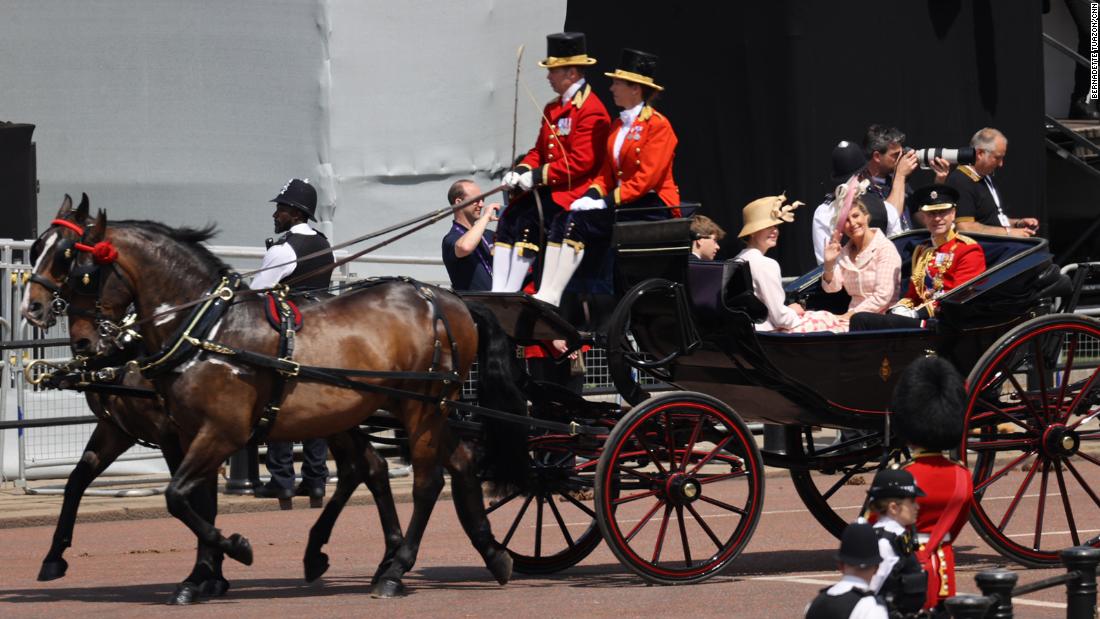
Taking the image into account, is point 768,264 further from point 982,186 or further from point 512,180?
point 982,186

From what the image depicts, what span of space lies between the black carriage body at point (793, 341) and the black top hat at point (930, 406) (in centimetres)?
214

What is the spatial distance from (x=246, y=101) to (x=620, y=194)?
25.9 ft

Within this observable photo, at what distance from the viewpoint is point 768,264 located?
9547 millimetres

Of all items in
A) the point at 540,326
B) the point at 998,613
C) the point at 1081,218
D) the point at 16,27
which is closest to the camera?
the point at 998,613

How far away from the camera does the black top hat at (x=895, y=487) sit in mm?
5930

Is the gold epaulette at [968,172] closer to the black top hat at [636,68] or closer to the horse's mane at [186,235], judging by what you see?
the black top hat at [636,68]

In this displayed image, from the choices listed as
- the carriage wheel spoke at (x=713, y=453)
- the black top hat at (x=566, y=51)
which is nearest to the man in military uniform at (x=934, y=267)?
the carriage wheel spoke at (x=713, y=453)

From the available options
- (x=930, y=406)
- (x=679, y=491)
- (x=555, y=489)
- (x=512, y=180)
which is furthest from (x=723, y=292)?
(x=930, y=406)

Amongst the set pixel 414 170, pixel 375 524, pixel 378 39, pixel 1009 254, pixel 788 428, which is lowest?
pixel 375 524

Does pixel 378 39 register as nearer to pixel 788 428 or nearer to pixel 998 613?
pixel 788 428

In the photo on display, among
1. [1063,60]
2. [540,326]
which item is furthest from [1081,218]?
[540,326]

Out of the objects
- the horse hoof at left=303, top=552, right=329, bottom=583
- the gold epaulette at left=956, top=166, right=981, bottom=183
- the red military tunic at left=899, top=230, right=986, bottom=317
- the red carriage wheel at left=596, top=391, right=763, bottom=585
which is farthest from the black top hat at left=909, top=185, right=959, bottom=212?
the horse hoof at left=303, top=552, right=329, bottom=583

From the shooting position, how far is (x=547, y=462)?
1002 cm

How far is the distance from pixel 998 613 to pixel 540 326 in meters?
4.07
